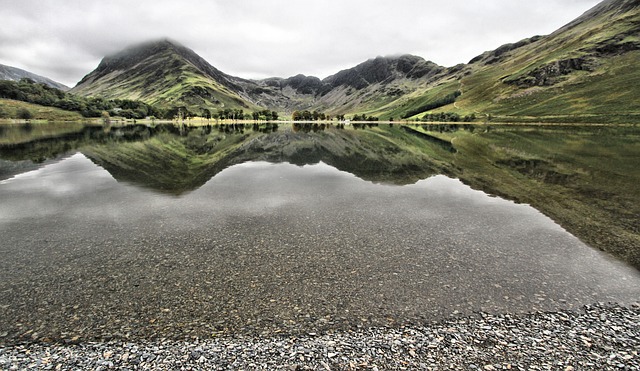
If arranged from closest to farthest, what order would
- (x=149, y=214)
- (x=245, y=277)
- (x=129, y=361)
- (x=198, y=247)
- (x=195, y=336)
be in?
(x=129, y=361) → (x=195, y=336) → (x=245, y=277) → (x=198, y=247) → (x=149, y=214)

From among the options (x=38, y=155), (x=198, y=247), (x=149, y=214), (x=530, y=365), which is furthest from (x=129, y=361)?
(x=38, y=155)

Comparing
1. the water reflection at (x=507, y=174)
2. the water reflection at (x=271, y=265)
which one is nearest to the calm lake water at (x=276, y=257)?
the water reflection at (x=271, y=265)

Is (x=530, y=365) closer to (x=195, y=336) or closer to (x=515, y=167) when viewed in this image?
(x=195, y=336)

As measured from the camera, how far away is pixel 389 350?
455 inches

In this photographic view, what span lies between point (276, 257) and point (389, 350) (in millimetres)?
9213

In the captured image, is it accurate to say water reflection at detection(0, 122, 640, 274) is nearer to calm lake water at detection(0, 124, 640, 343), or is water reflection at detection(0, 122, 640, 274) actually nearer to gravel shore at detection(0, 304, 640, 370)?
calm lake water at detection(0, 124, 640, 343)

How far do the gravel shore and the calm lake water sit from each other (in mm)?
702

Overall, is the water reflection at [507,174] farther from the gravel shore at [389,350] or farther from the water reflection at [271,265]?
the gravel shore at [389,350]

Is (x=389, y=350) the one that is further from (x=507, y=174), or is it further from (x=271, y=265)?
(x=507, y=174)

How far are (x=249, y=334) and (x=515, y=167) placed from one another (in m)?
55.7


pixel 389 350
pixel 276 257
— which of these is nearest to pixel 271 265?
pixel 276 257

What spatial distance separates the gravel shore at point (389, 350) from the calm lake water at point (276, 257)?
0.70m

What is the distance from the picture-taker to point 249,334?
12328 mm

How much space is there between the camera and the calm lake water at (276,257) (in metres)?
13.6
